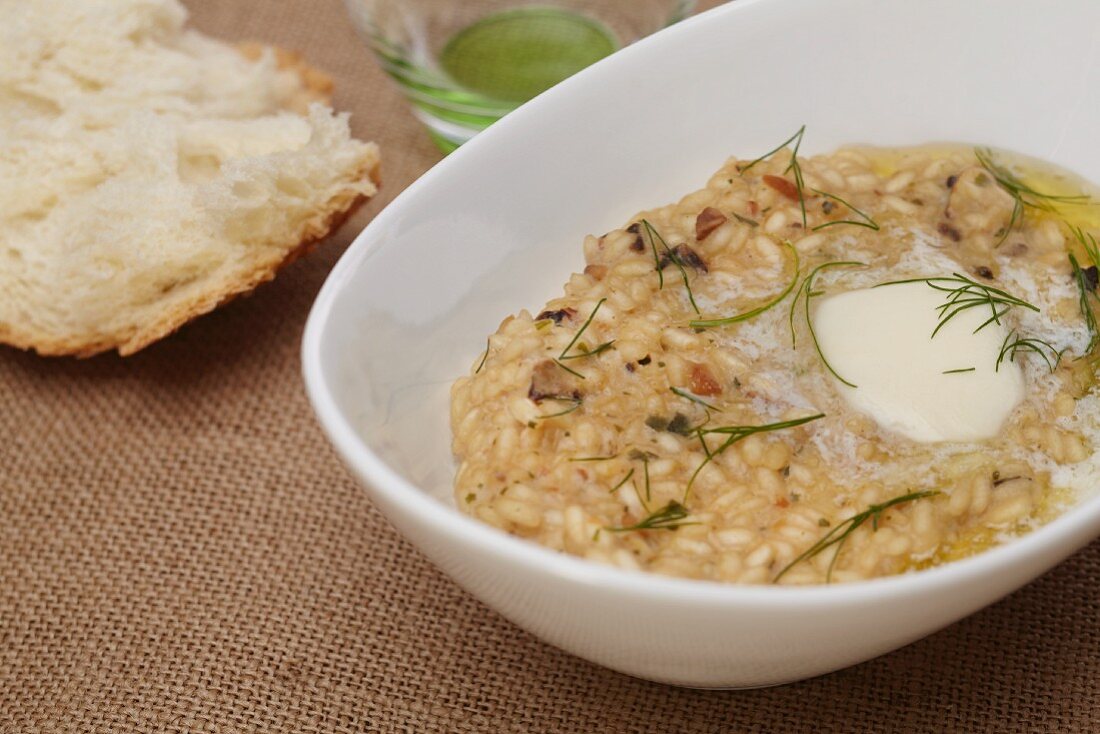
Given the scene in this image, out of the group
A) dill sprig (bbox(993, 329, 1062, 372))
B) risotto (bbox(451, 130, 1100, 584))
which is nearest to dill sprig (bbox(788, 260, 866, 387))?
risotto (bbox(451, 130, 1100, 584))

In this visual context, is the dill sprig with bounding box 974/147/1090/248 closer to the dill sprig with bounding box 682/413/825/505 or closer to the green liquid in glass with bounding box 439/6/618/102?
the dill sprig with bounding box 682/413/825/505

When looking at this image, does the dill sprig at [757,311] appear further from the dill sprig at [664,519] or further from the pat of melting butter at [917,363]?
the dill sprig at [664,519]

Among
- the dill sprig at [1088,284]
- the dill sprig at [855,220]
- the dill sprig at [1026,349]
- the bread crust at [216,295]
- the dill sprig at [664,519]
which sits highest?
the dill sprig at [855,220]

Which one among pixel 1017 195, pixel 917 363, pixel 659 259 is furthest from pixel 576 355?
pixel 1017 195

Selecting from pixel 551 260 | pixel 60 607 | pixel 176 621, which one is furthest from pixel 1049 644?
pixel 60 607

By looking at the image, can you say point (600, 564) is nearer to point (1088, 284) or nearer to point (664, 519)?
point (664, 519)

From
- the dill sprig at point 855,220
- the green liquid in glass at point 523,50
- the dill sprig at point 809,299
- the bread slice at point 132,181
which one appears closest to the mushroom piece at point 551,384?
the dill sprig at point 809,299
